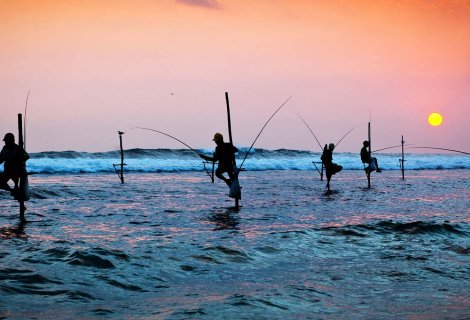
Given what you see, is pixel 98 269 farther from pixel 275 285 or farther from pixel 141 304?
pixel 275 285

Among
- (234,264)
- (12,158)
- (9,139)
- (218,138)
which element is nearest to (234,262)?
(234,264)

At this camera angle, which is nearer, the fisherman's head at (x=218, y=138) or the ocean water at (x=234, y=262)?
the ocean water at (x=234, y=262)

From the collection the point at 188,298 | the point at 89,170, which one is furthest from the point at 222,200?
the point at 89,170

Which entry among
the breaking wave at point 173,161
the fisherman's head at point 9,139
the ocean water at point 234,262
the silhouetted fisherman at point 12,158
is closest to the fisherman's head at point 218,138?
the ocean water at point 234,262

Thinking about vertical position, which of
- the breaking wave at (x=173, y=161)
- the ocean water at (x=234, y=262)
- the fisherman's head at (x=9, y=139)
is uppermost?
the fisherman's head at (x=9, y=139)

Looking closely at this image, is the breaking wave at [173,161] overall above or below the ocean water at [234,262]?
above

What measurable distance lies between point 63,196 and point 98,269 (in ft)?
42.8

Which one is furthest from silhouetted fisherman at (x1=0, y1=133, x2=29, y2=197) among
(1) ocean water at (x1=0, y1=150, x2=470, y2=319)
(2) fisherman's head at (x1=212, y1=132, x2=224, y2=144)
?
(2) fisherman's head at (x1=212, y1=132, x2=224, y2=144)

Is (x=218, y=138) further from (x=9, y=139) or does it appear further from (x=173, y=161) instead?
(x=173, y=161)

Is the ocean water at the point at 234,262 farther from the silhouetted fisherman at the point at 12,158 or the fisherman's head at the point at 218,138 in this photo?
the fisherman's head at the point at 218,138

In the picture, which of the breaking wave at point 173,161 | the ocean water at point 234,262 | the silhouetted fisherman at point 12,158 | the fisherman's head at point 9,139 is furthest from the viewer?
the breaking wave at point 173,161

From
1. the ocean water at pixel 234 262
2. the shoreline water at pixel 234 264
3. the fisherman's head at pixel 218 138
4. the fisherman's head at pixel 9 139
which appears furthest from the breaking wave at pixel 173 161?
the shoreline water at pixel 234 264

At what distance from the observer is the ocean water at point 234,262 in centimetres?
625

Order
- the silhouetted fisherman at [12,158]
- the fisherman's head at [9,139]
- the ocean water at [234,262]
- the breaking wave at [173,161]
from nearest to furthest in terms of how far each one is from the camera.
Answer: the ocean water at [234,262] → the silhouetted fisherman at [12,158] → the fisherman's head at [9,139] → the breaking wave at [173,161]
